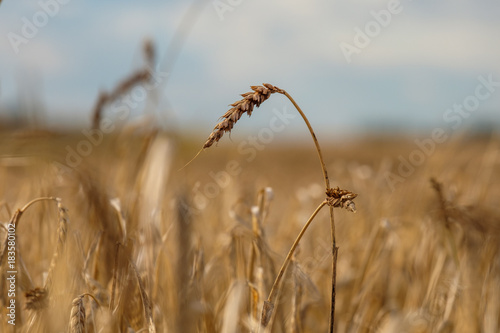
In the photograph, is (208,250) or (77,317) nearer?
(77,317)

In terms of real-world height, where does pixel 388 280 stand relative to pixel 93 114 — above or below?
below

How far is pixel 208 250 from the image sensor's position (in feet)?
6.09

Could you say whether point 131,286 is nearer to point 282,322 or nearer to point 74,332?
point 74,332

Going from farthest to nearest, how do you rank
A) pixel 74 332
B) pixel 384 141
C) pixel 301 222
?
pixel 384 141 < pixel 301 222 < pixel 74 332

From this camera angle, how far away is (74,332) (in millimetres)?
862

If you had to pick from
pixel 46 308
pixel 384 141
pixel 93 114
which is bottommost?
pixel 46 308

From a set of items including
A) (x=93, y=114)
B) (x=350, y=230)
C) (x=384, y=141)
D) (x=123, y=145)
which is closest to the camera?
(x=93, y=114)

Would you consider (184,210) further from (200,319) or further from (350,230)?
(350,230)

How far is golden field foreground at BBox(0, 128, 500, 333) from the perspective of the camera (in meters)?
0.91

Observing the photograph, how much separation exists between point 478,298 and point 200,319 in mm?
802

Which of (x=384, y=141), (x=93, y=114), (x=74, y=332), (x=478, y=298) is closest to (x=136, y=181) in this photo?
(x=93, y=114)

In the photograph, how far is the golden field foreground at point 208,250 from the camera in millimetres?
914

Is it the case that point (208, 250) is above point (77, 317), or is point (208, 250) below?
above

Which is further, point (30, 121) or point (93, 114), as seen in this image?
point (93, 114)
